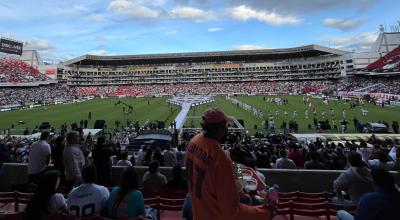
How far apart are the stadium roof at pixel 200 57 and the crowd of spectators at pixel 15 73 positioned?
24.3 metres

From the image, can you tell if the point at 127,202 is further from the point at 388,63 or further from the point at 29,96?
the point at 388,63

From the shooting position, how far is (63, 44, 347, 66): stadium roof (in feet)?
437

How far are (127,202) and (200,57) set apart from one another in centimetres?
13508

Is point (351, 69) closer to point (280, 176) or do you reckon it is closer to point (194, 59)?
point (194, 59)

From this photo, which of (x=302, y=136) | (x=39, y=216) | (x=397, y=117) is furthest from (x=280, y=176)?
(x=397, y=117)

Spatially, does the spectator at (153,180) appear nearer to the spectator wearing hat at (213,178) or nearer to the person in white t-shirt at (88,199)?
the person in white t-shirt at (88,199)

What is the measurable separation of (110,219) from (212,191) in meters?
2.34

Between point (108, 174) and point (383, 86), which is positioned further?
point (383, 86)

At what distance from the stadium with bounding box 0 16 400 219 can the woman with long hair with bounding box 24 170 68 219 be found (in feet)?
0.59

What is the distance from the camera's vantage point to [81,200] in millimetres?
5086

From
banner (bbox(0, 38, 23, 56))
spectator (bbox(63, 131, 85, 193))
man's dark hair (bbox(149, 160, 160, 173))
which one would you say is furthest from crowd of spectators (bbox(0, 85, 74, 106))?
man's dark hair (bbox(149, 160, 160, 173))

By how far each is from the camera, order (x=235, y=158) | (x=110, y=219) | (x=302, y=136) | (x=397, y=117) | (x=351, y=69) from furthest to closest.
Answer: (x=351, y=69), (x=397, y=117), (x=302, y=136), (x=235, y=158), (x=110, y=219)

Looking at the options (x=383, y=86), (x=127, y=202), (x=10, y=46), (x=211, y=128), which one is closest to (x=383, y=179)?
(x=211, y=128)

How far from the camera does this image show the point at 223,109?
51.0m
